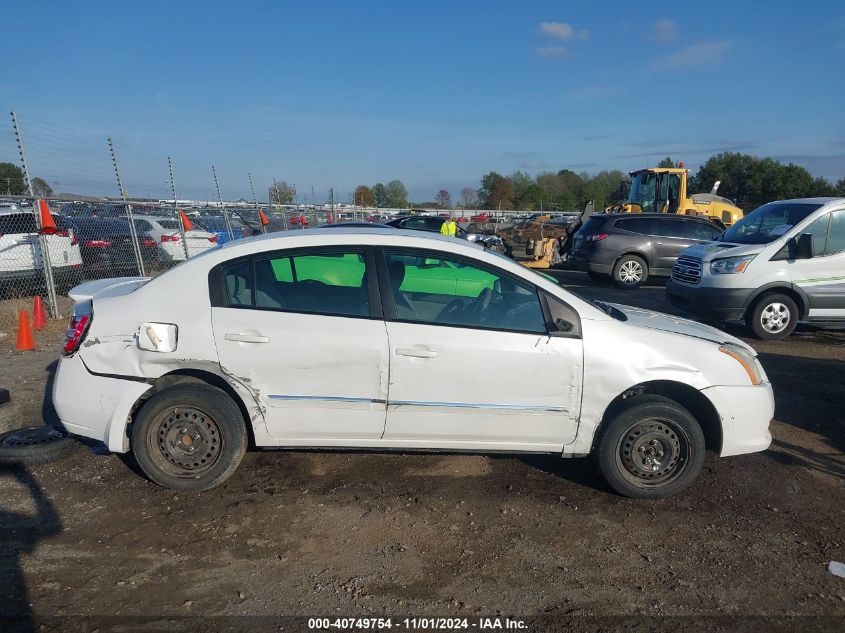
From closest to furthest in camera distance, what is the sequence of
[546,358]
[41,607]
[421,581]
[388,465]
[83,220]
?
[41,607], [421,581], [546,358], [388,465], [83,220]

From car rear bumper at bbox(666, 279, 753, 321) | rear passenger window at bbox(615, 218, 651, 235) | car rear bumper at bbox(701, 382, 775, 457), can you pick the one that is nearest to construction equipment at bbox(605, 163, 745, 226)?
rear passenger window at bbox(615, 218, 651, 235)

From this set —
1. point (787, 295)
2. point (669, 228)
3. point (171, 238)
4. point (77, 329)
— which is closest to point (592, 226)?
point (669, 228)

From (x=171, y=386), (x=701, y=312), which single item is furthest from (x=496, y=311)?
(x=701, y=312)

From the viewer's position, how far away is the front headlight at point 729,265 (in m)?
8.62

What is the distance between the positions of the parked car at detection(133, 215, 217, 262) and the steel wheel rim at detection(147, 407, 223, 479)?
11064 millimetres

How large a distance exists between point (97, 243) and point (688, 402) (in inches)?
477

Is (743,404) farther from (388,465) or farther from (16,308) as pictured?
(16,308)

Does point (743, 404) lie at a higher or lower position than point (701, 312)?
higher

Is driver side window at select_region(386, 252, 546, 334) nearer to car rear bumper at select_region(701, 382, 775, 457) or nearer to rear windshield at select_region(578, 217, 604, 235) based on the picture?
car rear bumper at select_region(701, 382, 775, 457)

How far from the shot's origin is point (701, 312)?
9133 mm

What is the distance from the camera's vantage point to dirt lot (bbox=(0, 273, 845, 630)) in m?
3.08

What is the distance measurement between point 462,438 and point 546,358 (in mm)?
759

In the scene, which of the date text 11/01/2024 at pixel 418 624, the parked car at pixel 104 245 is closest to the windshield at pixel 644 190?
the parked car at pixel 104 245

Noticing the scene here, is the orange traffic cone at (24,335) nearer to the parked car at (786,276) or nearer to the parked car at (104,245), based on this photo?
the parked car at (104,245)
